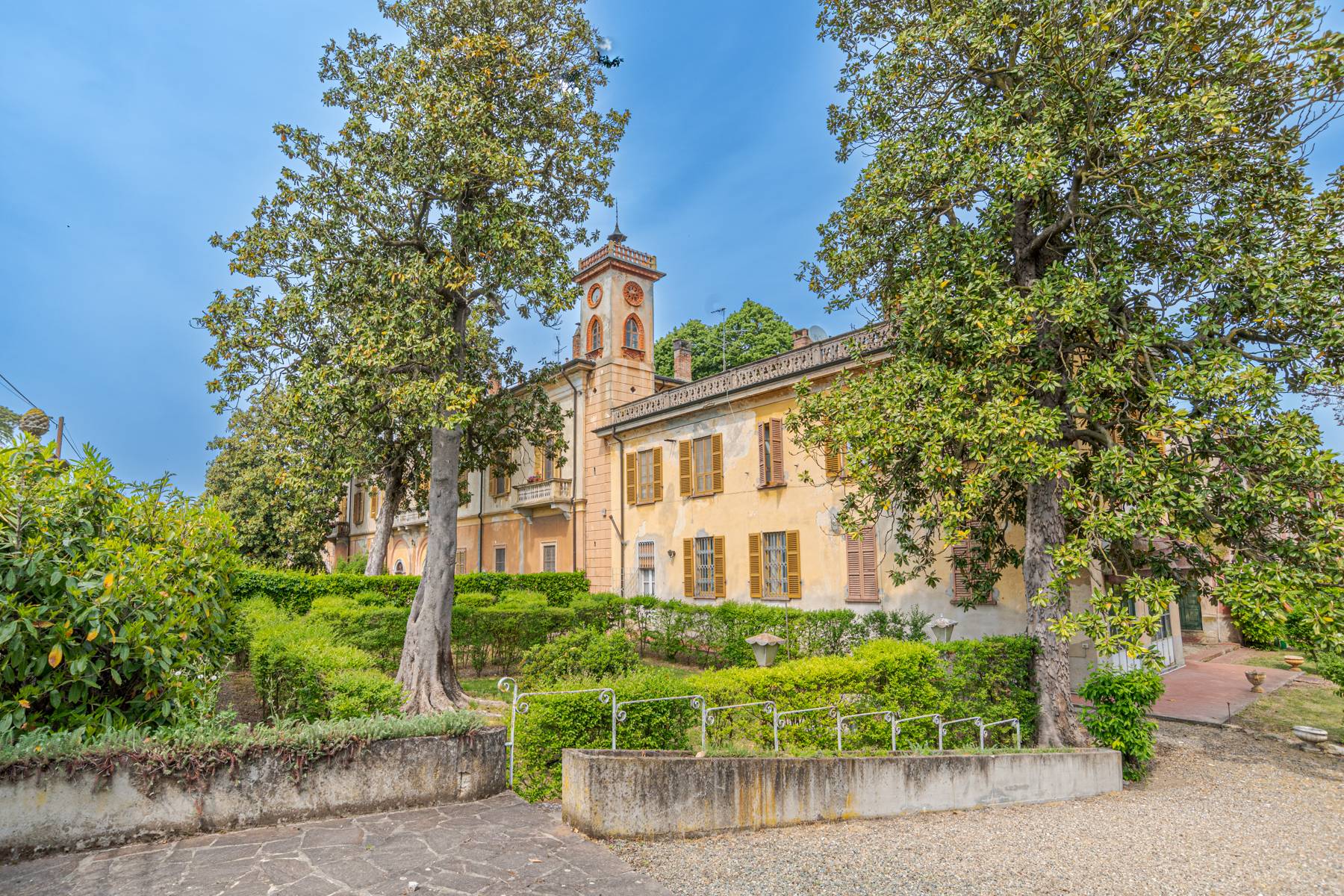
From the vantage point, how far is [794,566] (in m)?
17.6

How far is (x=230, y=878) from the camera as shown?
4316mm

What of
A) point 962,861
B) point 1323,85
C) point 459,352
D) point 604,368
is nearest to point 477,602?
point 459,352

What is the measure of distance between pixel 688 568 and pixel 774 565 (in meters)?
Result: 3.30

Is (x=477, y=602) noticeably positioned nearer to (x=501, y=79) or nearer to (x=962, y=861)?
(x=501, y=79)

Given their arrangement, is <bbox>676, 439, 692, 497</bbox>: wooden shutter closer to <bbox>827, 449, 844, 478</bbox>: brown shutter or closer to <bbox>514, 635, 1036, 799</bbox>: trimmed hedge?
<bbox>827, 449, 844, 478</bbox>: brown shutter

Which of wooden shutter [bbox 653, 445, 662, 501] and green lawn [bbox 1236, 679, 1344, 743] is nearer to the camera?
green lawn [bbox 1236, 679, 1344, 743]

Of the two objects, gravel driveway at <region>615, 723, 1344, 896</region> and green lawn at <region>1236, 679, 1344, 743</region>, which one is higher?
gravel driveway at <region>615, 723, 1344, 896</region>

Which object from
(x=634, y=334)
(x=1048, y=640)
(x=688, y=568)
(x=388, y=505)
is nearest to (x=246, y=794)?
(x=1048, y=640)

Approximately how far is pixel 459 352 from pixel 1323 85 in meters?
12.3

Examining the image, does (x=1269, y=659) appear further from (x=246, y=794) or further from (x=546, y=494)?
(x=246, y=794)

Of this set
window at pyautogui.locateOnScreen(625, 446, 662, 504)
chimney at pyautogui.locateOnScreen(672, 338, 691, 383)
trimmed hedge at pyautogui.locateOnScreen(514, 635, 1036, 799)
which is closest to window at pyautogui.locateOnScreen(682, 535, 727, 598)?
window at pyautogui.locateOnScreen(625, 446, 662, 504)

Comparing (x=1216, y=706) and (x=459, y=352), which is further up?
(x=459, y=352)

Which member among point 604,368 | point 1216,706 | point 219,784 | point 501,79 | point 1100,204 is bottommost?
point 1216,706

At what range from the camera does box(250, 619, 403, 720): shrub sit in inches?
253
